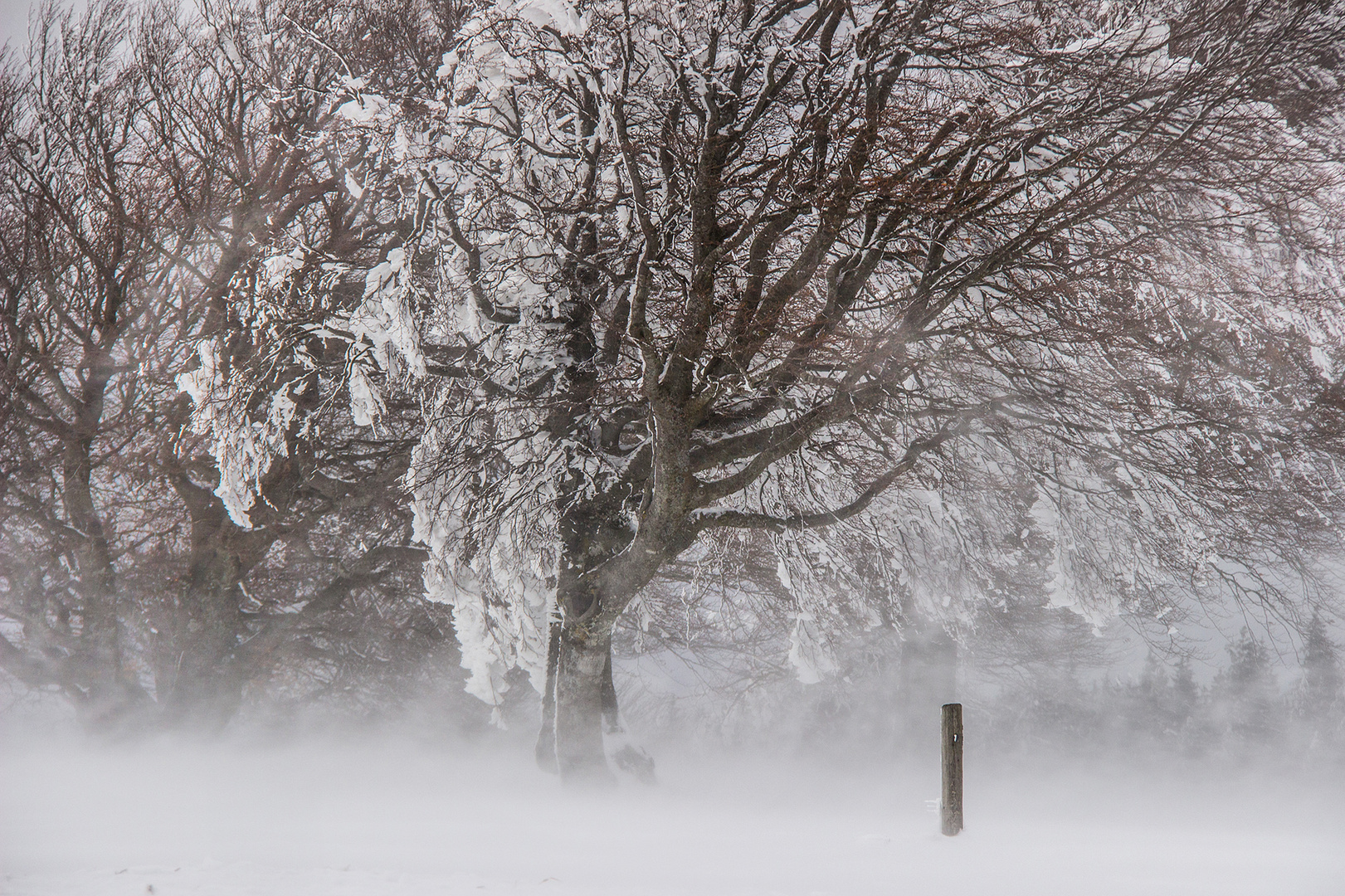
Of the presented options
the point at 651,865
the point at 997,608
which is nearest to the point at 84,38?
the point at 651,865

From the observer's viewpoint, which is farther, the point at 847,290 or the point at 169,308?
the point at 169,308

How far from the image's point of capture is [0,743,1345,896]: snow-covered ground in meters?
4.97

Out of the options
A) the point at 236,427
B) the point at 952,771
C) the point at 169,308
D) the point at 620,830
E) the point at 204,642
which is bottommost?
the point at 620,830

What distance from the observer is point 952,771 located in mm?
5578

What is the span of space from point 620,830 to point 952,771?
294cm

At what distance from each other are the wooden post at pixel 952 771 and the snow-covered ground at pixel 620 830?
0.17 m

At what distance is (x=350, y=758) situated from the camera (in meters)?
11.5

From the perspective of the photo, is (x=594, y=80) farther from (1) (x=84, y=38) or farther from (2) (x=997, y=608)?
(2) (x=997, y=608)

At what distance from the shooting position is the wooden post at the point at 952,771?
5.57m

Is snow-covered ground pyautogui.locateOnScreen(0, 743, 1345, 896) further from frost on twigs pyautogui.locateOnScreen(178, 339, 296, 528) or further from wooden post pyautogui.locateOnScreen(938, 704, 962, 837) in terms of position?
frost on twigs pyautogui.locateOnScreen(178, 339, 296, 528)

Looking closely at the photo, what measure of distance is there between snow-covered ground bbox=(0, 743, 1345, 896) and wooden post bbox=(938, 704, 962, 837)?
0.17m

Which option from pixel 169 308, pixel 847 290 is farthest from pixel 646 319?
pixel 169 308

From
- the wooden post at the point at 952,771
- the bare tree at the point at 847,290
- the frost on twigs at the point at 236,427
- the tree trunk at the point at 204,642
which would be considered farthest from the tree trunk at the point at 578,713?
the tree trunk at the point at 204,642

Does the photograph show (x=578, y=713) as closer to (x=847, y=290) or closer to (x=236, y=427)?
(x=236, y=427)
